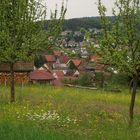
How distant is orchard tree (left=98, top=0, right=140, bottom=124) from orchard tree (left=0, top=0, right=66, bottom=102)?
6.65 meters

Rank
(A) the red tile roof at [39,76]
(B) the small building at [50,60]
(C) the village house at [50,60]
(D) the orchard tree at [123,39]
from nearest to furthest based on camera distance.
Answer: (D) the orchard tree at [123,39]
(A) the red tile roof at [39,76]
(C) the village house at [50,60]
(B) the small building at [50,60]

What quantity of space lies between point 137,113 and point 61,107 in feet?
11.7

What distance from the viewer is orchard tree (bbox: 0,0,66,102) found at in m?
23.0

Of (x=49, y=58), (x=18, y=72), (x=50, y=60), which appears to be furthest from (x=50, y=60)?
(x=18, y=72)

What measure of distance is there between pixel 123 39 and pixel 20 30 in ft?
25.3

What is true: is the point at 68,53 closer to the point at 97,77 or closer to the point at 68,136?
the point at 68,136

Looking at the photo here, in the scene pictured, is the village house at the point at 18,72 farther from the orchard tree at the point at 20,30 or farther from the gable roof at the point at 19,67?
the orchard tree at the point at 20,30

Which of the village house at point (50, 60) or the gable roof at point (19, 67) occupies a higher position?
the gable roof at point (19, 67)

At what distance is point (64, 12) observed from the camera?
24.8 m

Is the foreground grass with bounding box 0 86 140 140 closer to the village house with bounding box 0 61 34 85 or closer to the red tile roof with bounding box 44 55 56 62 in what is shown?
the village house with bounding box 0 61 34 85

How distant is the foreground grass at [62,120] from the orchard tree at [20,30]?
8.12 ft

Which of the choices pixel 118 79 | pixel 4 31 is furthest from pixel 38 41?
pixel 118 79

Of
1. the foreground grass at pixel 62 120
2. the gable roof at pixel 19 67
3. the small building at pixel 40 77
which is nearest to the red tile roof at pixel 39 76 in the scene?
the small building at pixel 40 77

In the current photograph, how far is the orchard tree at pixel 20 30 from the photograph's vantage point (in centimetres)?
2297
